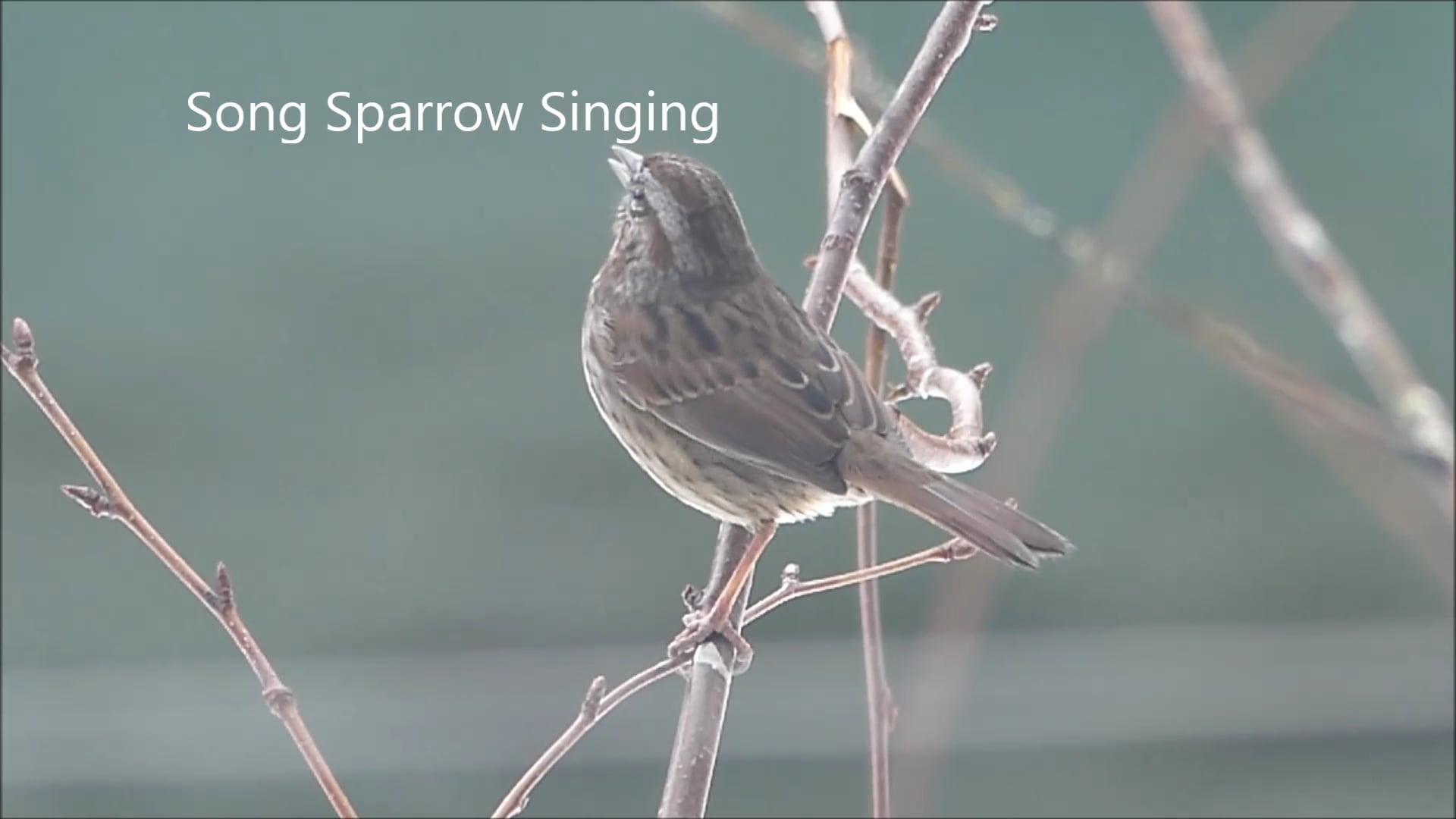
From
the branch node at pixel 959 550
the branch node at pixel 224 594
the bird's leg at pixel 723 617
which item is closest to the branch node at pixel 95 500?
the branch node at pixel 224 594

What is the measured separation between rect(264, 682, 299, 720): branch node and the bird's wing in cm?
120

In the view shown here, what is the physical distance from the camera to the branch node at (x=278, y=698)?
91.1 inches

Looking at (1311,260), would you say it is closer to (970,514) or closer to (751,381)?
(970,514)

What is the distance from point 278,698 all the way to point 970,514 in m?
1.11

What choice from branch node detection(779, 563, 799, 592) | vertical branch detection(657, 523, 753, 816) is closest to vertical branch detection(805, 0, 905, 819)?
branch node detection(779, 563, 799, 592)

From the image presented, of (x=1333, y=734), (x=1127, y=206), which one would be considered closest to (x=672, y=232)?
(x=1127, y=206)

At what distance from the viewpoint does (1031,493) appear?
6680mm

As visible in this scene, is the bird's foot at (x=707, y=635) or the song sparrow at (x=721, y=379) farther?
the song sparrow at (x=721, y=379)

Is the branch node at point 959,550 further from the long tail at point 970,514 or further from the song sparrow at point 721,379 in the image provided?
the song sparrow at point 721,379

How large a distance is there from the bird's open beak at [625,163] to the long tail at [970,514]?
2.37 ft

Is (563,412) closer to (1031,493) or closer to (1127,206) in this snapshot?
(1031,493)

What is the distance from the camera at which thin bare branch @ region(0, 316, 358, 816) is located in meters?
2.27

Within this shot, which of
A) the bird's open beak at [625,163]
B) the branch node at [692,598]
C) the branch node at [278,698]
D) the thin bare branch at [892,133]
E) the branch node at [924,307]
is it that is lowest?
the branch node at [278,698]

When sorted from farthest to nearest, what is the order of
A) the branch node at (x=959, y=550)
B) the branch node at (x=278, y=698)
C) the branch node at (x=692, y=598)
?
the branch node at (x=692, y=598), the branch node at (x=959, y=550), the branch node at (x=278, y=698)
